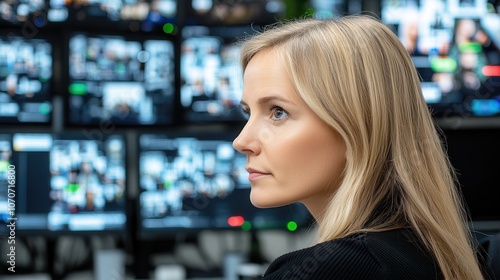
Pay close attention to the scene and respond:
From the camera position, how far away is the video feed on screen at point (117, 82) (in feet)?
9.24

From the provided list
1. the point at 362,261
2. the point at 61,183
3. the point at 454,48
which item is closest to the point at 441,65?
the point at 454,48

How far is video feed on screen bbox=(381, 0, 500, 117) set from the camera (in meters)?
2.96

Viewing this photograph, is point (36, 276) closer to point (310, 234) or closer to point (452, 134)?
point (310, 234)

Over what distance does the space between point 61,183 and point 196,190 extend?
1.53 feet

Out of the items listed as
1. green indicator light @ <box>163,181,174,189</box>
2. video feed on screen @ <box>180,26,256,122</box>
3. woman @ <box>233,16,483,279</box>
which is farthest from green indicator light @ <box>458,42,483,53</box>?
woman @ <box>233,16,483,279</box>

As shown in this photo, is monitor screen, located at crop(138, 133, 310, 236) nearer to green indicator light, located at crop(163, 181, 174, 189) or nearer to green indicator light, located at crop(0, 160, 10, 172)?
green indicator light, located at crop(163, 181, 174, 189)

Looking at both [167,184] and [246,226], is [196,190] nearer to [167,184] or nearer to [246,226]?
[167,184]

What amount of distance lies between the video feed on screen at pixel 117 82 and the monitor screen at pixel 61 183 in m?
0.10

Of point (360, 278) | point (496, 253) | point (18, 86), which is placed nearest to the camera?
point (360, 278)

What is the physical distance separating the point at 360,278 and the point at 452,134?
2180mm

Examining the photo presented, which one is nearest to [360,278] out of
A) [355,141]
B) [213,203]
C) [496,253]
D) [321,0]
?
[355,141]

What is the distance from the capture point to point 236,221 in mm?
2908

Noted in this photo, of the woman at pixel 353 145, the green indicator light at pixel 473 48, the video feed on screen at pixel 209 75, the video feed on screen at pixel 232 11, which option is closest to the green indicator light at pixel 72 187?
the video feed on screen at pixel 209 75

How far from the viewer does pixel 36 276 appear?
9.36ft
